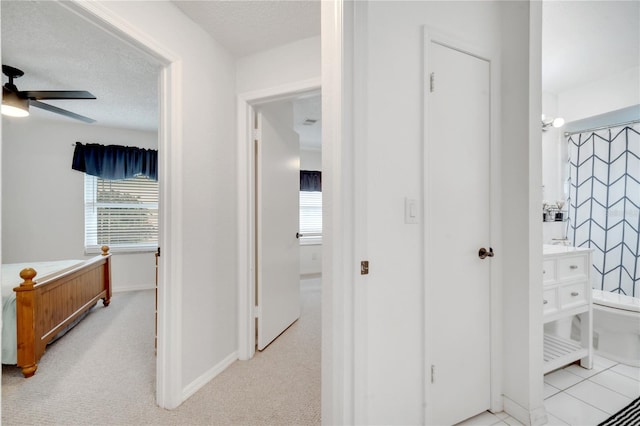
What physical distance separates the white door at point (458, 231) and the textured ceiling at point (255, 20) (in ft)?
2.97

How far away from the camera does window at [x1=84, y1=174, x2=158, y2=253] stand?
429cm

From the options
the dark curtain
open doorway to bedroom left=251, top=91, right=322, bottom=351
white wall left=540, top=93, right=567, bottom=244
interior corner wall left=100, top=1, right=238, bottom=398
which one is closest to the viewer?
interior corner wall left=100, top=1, right=238, bottom=398

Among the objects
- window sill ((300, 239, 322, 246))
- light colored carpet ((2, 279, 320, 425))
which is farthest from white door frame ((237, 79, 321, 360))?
window sill ((300, 239, 322, 246))

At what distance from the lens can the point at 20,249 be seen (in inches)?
153

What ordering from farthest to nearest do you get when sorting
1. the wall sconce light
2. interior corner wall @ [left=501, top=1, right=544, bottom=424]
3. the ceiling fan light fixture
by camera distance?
the wall sconce light
the ceiling fan light fixture
interior corner wall @ [left=501, top=1, right=544, bottom=424]

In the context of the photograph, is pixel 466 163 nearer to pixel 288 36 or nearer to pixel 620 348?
pixel 288 36

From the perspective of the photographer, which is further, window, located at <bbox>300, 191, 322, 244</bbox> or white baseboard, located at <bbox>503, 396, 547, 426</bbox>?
window, located at <bbox>300, 191, 322, 244</bbox>

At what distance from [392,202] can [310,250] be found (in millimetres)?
3955

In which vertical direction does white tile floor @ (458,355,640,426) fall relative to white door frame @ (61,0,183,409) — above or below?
below

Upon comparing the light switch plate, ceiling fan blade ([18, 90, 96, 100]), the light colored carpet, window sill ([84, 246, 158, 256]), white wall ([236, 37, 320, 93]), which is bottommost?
the light colored carpet

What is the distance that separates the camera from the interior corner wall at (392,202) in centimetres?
139

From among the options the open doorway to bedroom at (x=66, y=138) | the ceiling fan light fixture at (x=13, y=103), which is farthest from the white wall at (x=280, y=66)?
the ceiling fan light fixture at (x=13, y=103)

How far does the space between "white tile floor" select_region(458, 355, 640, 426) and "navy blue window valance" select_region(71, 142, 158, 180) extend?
4.75 meters

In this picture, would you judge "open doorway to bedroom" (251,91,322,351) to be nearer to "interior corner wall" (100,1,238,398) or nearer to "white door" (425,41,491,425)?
"interior corner wall" (100,1,238,398)
